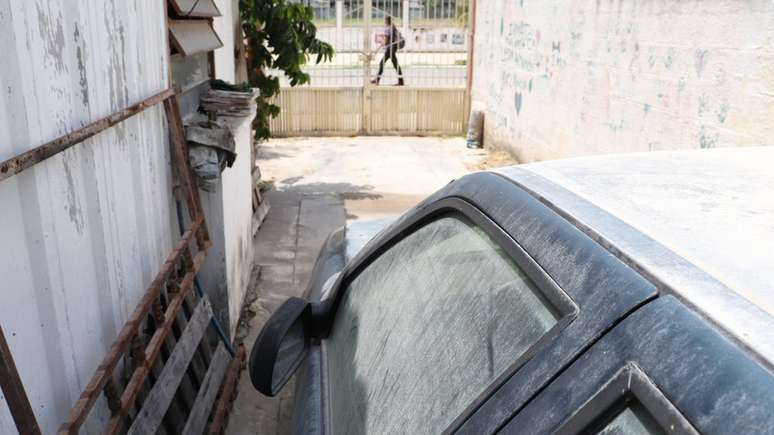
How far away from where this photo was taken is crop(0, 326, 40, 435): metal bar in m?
1.52

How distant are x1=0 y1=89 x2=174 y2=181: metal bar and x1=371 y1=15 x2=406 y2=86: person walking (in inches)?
338

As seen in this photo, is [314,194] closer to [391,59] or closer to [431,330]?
[391,59]

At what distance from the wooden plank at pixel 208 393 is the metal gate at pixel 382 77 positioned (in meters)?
7.71

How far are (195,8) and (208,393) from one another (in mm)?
1912

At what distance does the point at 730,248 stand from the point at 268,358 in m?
1.26

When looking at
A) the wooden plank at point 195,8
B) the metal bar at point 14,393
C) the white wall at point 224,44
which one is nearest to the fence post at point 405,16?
the white wall at point 224,44

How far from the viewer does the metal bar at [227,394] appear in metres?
3.11

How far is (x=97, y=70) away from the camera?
7.59 ft

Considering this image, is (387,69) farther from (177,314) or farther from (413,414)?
(413,414)

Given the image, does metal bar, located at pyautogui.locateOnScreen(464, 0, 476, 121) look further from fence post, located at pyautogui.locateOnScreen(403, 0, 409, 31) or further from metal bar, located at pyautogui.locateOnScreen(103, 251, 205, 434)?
metal bar, located at pyautogui.locateOnScreen(103, 251, 205, 434)

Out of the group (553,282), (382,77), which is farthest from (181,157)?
(382,77)

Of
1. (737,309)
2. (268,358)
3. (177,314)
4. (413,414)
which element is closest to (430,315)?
(413,414)

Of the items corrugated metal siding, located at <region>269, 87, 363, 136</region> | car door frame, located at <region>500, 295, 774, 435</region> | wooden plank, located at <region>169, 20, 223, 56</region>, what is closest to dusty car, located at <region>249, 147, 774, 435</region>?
car door frame, located at <region>500, 295, 774, 435</region>

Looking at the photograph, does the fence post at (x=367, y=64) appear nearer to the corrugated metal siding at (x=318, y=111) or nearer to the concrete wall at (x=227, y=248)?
the corrugated metal siding at (x=318, y=111)
